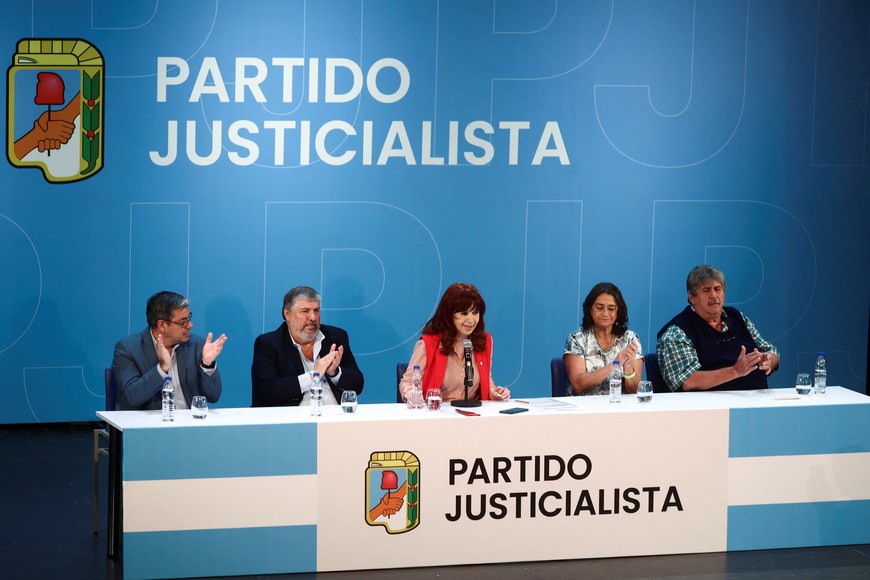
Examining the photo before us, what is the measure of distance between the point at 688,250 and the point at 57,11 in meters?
4.23

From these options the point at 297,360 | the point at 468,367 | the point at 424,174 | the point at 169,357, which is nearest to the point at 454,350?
the point at 468,367

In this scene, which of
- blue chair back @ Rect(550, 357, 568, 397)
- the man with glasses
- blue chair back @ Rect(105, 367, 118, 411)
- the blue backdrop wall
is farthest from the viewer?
the blue backdrop wall

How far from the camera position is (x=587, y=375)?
18.4ft

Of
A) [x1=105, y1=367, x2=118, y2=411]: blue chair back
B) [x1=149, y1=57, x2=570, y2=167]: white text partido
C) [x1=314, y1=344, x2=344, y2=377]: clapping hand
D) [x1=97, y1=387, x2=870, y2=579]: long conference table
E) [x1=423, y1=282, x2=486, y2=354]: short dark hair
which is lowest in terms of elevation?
[x1=97, y1=387, x2=870, y2=579]: long conference table

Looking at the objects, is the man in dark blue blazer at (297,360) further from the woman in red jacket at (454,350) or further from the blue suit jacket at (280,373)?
the woman in red jacket at (454,350)

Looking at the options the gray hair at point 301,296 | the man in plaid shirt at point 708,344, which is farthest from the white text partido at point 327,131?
the man in plaid shirt at point 708,344

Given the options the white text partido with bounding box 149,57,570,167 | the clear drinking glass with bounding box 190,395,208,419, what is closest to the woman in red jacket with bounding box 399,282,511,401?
the clear drinking glass with bounding box 190,395,208,419

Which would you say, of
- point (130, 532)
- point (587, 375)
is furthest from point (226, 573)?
point (587, 375)

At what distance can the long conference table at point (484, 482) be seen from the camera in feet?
14.9

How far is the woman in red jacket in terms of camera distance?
5.32m

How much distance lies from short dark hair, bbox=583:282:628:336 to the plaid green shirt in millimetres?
228

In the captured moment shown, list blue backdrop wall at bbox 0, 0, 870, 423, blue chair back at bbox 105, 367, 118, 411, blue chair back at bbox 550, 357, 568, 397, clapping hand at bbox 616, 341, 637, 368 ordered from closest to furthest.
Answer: blue chair back at bbox 105, 367, 118, 411, clapping hand at bbox 616, 341, 637, 368, blue chair back at bbox 550, 357, 568, 397, blue backdrop wall at bbox 0, 0, 870, 423

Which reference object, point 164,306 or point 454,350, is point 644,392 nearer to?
point 454,350

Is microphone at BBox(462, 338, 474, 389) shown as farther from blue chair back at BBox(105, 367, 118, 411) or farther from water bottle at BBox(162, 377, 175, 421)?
blue chair back at BBox(105, 367, 118, 411)
